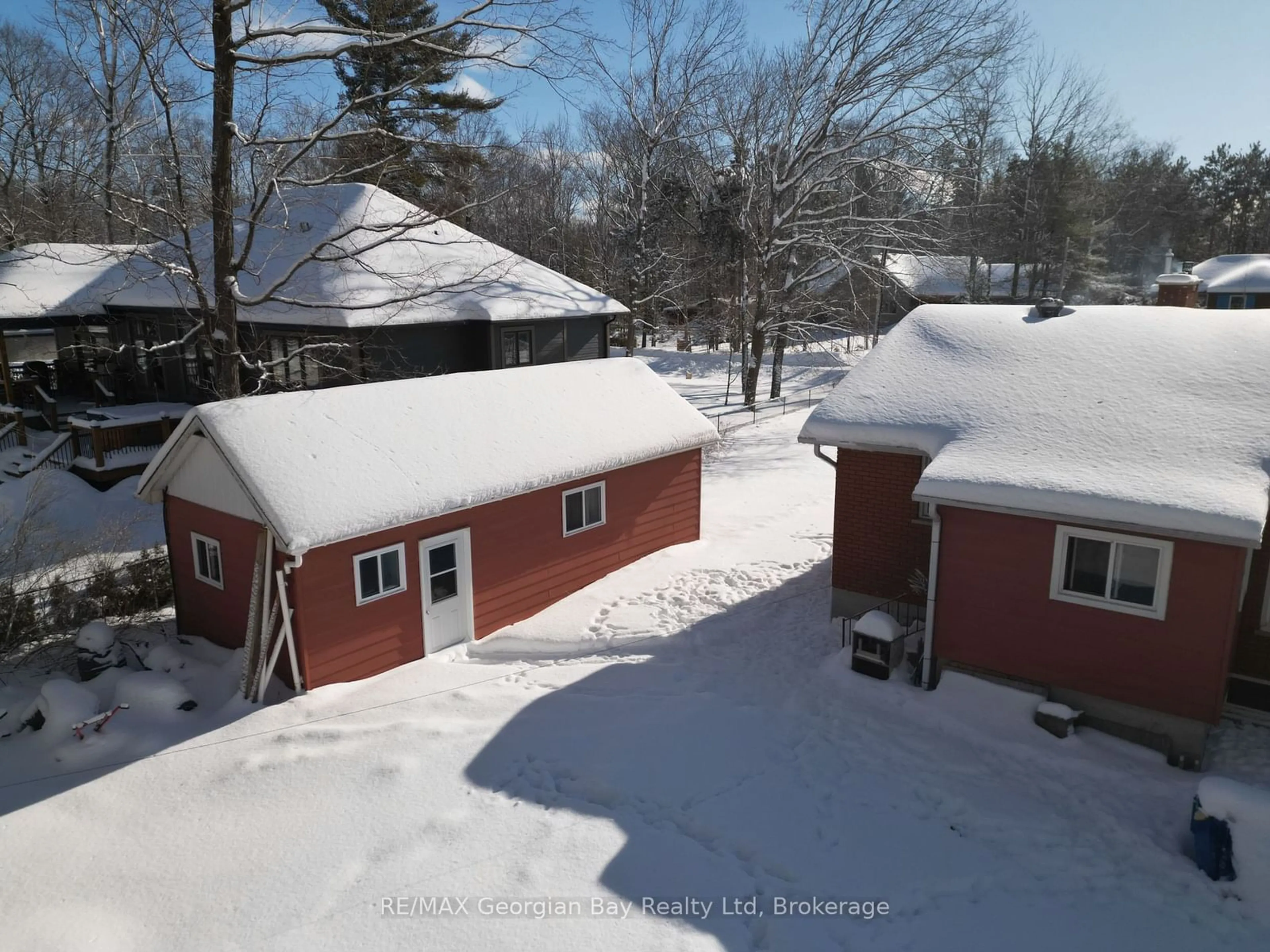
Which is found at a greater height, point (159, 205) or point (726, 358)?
point (159, 205)

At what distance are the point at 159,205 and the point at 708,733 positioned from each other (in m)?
13.8

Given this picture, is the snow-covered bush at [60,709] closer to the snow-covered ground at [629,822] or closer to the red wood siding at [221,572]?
the snow-covered ground at [629,822]

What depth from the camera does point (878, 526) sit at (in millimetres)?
11305

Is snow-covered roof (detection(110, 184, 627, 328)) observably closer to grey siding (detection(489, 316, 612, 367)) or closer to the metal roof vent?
grey siding (detection(489, 316, 612, 367))

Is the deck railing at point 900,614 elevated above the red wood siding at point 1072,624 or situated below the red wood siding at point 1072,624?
below

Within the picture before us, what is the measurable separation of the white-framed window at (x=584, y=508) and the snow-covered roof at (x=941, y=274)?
57.7ft

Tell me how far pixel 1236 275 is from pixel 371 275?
138ft

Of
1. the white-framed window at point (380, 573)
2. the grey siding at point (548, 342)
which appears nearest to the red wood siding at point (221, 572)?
the white-framed window at point (380, 573)

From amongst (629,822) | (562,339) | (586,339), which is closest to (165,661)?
(629,822)

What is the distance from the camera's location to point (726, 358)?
41875mm

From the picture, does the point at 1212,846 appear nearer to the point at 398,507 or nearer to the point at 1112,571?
the point at 1112,571

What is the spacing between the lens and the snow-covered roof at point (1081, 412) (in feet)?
26.9

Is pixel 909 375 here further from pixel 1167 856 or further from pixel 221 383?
pixel 221 383

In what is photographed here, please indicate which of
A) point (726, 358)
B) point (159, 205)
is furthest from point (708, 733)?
point (726, 358)
